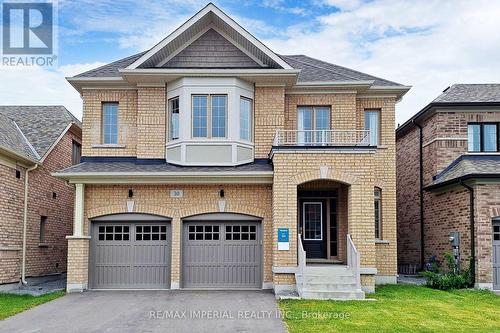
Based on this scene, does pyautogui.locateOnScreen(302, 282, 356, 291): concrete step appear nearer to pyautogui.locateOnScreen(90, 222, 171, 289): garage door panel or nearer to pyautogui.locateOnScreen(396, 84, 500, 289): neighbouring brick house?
pyautogui.locateOnScreen(90, 222, 171, 289): garage door panel

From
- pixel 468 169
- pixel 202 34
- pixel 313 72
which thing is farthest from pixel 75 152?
pixel 468 169

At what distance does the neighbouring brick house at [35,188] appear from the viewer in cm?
1778

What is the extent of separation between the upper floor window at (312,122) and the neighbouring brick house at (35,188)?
355 inches

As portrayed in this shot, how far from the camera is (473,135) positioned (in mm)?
20984

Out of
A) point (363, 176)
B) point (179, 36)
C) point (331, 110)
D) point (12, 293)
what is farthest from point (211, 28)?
point (12, 293)

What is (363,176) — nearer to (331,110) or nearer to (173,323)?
(331,110)

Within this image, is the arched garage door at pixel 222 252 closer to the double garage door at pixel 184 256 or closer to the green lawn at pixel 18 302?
the double garage door at pixel 184 256

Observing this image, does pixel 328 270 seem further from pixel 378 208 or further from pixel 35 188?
pixel 35 188

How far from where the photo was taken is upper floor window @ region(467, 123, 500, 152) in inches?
823

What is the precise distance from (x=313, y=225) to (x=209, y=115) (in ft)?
16.4

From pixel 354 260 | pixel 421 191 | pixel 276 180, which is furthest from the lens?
pixel 421 191

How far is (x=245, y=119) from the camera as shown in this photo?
733 inches

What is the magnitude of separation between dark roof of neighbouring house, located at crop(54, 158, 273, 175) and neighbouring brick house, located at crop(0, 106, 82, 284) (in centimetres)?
200

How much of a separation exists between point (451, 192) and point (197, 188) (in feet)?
29.2
